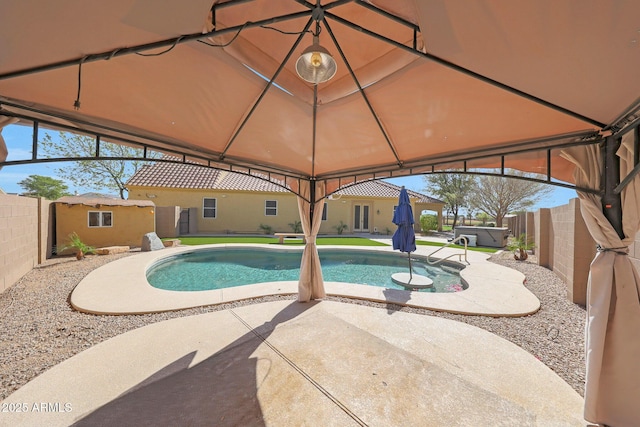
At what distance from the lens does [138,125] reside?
2930 mm

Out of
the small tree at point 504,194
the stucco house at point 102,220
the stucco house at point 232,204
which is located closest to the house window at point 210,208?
the stucco house at point 232,204

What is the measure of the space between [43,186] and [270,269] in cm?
4196

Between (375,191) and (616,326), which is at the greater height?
(375,191)

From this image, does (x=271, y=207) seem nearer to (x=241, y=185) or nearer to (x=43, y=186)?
(x=241, y=185)

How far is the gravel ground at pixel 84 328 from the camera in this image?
2.90 meters

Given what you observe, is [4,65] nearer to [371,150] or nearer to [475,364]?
[371,150]

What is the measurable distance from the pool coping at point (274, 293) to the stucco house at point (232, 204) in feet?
29.0

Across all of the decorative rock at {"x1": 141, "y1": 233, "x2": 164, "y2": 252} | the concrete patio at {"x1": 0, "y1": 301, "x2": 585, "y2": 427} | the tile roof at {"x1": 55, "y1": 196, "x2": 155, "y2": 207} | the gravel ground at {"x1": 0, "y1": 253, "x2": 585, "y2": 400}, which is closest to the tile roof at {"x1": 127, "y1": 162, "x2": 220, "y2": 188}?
the tile roof at {"x1": 55, "y1": 196, "x2": 155, "y2": 207}

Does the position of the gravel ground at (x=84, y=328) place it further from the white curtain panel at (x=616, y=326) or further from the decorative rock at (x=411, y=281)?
the decorative rock at (x=411, y=281)

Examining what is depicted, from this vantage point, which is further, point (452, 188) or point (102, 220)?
point (452, 188)

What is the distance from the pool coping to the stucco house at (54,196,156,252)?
14.7 feet

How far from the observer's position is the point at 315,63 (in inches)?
81.0

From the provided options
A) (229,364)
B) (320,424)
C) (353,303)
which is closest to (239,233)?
(353,303)

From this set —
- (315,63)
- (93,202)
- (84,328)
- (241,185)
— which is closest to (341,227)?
(241,185)
